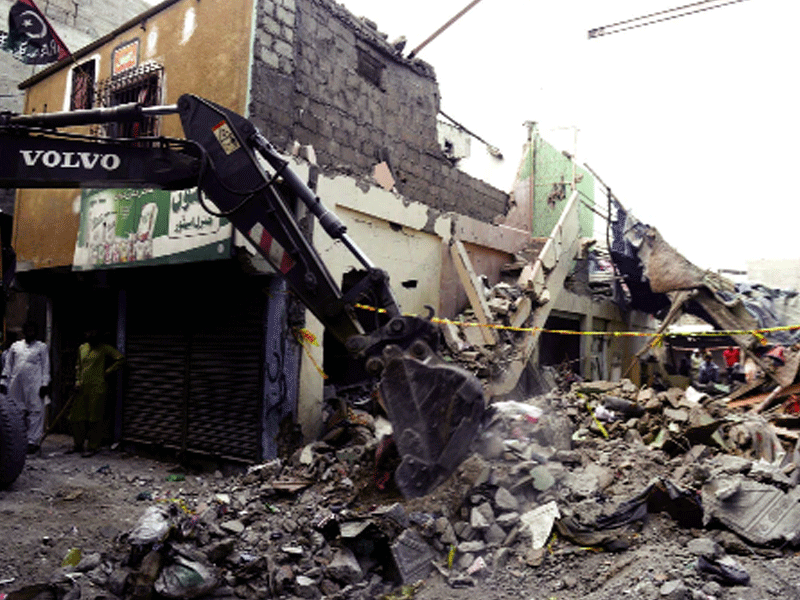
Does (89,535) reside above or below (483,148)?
below

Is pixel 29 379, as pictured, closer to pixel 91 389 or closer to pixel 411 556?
pixel 91 389

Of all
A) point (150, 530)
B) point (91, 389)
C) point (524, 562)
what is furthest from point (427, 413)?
point (91, 389)

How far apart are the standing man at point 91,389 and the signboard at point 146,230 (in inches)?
48.2

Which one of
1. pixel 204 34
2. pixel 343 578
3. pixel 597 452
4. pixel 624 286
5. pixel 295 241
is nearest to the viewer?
pixel 343 578

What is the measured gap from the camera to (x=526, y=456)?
17.6 feet

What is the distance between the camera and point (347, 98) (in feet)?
27.1

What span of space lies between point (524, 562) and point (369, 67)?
7.10 metres

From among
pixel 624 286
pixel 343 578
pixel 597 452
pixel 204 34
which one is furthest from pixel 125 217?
pixel 624 286

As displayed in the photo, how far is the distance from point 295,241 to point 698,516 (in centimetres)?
366

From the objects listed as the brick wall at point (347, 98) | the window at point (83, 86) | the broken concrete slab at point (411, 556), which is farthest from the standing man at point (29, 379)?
the broken concrete slab at point (411, 556)

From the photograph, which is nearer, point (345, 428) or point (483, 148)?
point (345, 428)

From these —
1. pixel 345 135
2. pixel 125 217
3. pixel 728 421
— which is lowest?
pixel 728 421

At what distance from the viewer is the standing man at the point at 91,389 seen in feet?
27.0

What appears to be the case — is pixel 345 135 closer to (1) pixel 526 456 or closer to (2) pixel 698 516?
(1) pixel 526 456
